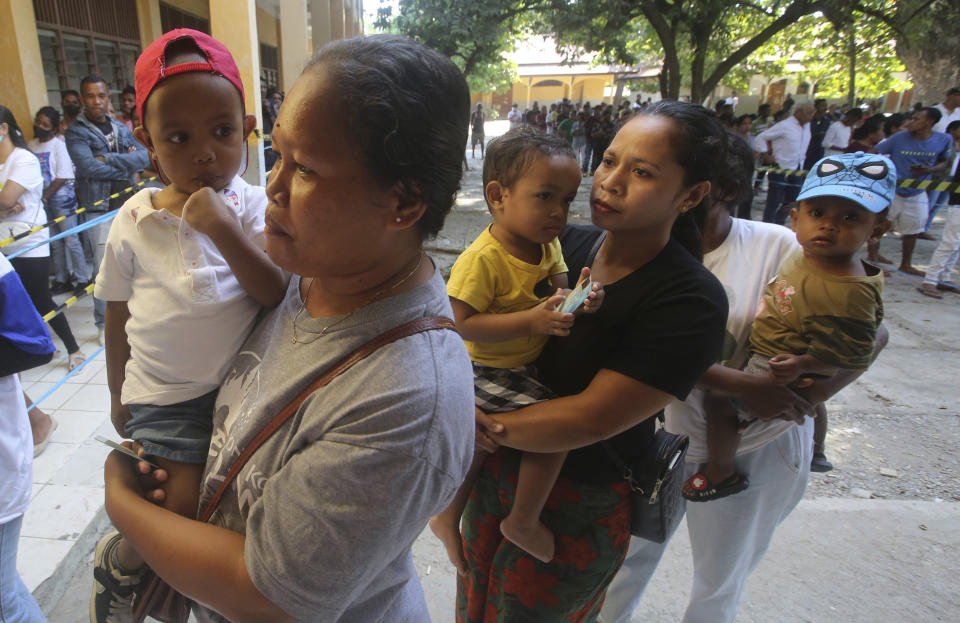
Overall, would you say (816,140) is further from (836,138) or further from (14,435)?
(14,435)

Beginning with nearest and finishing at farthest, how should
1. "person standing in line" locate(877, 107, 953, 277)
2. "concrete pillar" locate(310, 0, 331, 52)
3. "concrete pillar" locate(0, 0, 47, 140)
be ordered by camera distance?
1. "concrete pillar" locate(0, 0, 47, 140)
2. "person standing in line" locate(877, 107, 953, 277)
3. "concrete pillar" locate(310, 0, 331, 52)

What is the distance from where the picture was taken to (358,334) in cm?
91

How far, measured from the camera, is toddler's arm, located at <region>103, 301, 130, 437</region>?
4.65 feet

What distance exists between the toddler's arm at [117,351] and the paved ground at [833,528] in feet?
4.72

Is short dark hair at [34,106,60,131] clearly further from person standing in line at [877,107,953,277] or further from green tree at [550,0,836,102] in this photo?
person standing in line at [877,107,953,277]

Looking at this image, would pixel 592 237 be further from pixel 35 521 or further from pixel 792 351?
pixel 35 521

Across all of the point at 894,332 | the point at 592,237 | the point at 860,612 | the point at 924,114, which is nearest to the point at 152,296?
the point at 592,237

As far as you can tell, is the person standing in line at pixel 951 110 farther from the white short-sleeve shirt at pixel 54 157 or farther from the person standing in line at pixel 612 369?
the white short-sleeve shirt at pixel 54 157

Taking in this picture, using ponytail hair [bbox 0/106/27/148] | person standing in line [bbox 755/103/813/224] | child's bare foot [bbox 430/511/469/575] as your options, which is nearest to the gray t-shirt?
child's bare foot [bbox 430/511/469/575]

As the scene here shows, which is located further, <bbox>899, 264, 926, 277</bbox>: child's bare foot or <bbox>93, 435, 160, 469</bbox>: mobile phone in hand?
<bbox>899, 264, 926, 277</bbox>: child's bare foot

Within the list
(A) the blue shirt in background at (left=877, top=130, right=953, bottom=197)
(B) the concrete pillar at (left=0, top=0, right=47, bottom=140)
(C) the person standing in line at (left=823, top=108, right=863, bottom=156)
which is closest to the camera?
(B) the concrete pillar at (left=0, top=0, right=47, bottom=140)

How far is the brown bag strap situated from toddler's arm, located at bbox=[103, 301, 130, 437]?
0.67 metres

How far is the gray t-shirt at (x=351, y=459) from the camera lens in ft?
2.62

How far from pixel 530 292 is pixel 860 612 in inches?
90.3
